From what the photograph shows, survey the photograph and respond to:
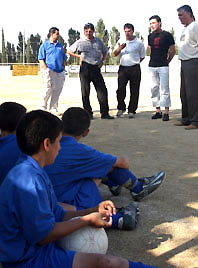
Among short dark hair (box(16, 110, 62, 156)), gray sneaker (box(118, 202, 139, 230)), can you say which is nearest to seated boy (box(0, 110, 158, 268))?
short dark hair (box(16, 110, 62, 156))

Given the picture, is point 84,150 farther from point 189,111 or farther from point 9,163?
point 189,111

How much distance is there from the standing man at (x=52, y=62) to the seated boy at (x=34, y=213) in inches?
258

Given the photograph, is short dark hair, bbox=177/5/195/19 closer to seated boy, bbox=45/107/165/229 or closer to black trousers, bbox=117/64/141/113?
black trousers, bbox=117/64/141/113

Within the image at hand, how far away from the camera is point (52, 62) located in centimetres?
834

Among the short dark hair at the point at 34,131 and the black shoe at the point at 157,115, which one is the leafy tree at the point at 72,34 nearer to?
the black shoe at the point at 157,115

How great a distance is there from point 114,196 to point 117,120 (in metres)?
4.79

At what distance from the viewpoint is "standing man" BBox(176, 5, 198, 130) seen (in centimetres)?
691

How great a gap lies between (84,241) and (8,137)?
955 mm

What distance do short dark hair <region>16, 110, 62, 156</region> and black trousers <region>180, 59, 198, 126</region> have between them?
217 inches

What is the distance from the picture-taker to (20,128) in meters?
1.95

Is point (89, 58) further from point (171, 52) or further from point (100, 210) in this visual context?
point (100, 210)

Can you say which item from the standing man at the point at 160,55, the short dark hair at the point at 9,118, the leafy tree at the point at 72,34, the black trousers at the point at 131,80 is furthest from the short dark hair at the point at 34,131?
the leafy tree at the point at 72,34

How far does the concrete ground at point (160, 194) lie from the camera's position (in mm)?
2606

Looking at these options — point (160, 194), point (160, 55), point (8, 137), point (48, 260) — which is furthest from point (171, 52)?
point (48, 260)
